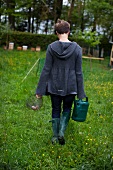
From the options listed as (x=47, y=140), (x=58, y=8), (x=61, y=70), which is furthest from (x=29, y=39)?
(x=61, y=70)

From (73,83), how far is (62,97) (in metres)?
0.26

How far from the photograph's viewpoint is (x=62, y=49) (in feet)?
12.4

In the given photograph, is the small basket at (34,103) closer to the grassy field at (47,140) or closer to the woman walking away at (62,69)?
the grassy field at (47,140)

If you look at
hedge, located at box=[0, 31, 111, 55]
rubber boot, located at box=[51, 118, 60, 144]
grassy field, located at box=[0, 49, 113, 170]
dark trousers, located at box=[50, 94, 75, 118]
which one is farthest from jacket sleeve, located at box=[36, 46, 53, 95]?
hedge, located at box=[0, 31, 111, 55]

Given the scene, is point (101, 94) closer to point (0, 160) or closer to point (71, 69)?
point (71, 69)

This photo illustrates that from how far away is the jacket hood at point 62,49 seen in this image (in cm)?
377

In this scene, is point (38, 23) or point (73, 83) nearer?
point (73, 83)

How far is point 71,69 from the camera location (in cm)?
383

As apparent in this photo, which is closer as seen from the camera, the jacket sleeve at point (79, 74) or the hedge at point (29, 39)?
the jacket sleeve at point (79, 74)

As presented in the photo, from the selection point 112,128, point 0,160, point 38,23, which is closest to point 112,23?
point 38,23

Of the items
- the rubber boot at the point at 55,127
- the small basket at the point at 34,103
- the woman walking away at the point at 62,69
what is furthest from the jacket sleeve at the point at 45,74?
the small basket at the point at 34,103

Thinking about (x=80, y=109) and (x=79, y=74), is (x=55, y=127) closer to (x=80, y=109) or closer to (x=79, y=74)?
(x=80, y=109)

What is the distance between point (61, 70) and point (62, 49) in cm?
27

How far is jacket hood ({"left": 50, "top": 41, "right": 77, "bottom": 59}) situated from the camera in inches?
148
